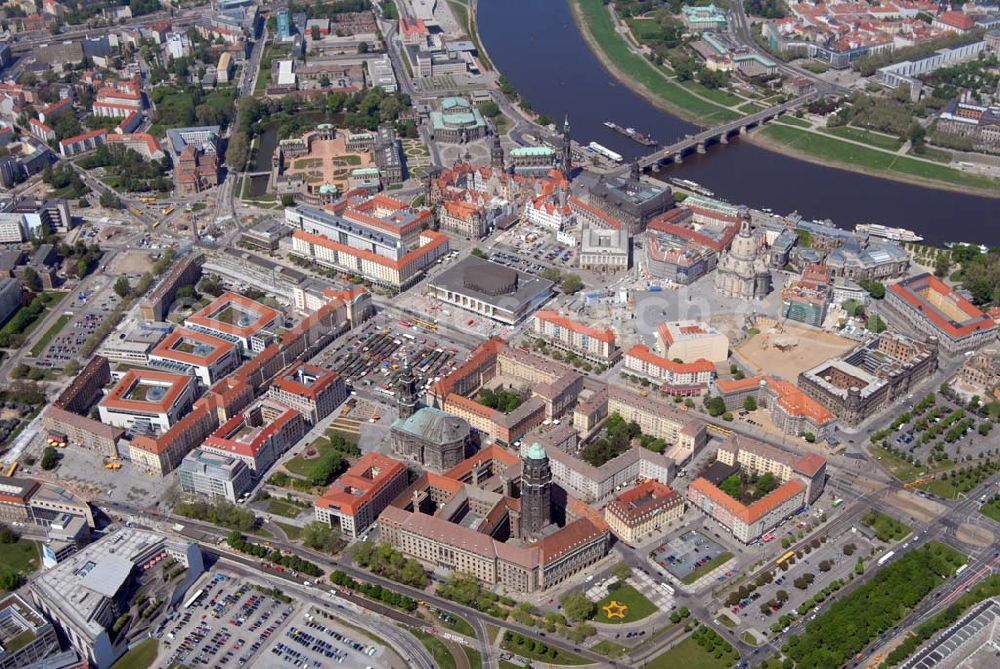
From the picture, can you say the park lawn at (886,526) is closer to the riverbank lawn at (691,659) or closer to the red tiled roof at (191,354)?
the riverbank lawn at (691,659)

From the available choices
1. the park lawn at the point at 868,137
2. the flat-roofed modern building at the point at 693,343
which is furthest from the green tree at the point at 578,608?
the park lawn at the point at 868,137

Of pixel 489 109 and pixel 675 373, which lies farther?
pixel 489 109

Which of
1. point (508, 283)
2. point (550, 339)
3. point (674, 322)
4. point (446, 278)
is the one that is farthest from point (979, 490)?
point (446, 278)

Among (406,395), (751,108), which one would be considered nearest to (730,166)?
(751,108)

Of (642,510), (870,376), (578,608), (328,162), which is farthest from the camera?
(328,162)

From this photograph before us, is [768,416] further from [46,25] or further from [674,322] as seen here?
[46,25]

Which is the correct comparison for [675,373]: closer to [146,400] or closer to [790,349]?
[790,349]
